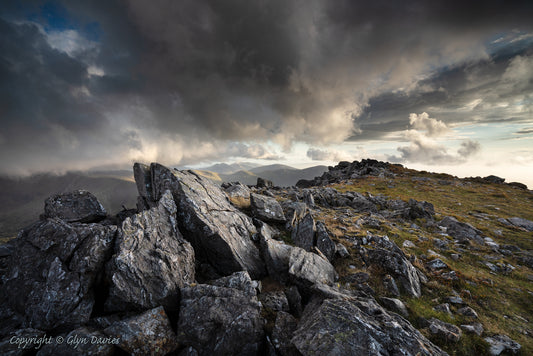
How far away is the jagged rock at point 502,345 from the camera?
9930mm

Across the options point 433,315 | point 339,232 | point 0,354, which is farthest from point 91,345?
point 339,232

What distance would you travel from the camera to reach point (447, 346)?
10133 millimetres

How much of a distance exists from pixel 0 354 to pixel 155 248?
249 inches

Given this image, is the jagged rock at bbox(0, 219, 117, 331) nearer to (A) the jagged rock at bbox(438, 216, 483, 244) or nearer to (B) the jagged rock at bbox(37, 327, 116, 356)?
(B) the jagged rock at bbox(37, 327, 116, 356)

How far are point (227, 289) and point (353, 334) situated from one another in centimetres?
653

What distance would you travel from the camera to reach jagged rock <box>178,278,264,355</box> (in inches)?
365

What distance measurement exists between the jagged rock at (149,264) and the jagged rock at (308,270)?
22.8 feet

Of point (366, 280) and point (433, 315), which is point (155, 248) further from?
point (433, 315)

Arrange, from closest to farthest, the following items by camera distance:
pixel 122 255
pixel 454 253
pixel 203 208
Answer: pixel 122 255 < pixel 203 208 < pixel 454 253

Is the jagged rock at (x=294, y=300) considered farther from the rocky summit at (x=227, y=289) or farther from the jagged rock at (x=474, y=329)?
the jagged rock at (x=474, y=329)

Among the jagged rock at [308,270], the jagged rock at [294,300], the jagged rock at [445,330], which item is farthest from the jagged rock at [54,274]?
the jagged rock at [445,330]

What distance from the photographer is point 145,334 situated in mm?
8797

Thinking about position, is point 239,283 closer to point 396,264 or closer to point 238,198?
point 396,264

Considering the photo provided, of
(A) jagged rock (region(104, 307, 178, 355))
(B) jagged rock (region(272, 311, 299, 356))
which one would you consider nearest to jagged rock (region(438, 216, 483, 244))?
(B) jagged rock (region(272, 311, 299, 356))
